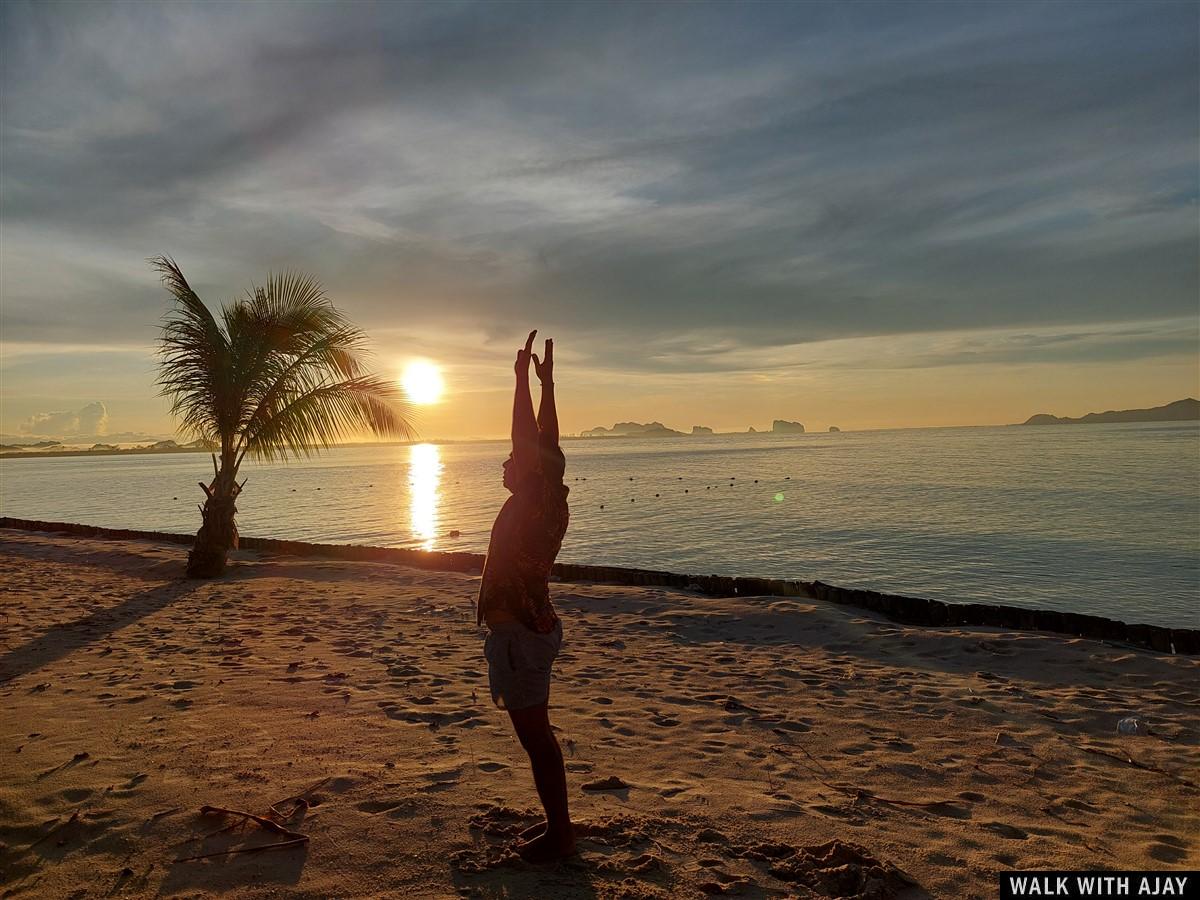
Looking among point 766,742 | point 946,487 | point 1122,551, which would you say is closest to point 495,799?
point 766,742

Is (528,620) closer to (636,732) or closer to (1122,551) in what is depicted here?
(636,732)

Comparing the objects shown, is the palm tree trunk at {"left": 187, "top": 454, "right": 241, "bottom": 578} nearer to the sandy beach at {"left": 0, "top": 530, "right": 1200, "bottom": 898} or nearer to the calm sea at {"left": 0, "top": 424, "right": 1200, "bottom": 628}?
the sandy beach at {"left": 0, "top": 530, "right": 1200, "bottom": 898}

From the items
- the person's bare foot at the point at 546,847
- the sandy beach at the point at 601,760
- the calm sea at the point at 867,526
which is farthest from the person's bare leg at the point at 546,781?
the calm sea at the point at 867,526

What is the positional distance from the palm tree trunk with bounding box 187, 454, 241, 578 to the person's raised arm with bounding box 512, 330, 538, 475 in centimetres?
1332

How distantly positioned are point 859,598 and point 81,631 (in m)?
11.9

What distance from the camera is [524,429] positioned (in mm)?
3668

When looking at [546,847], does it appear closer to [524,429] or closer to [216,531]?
[524,429]

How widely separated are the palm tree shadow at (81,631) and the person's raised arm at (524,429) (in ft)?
23.3

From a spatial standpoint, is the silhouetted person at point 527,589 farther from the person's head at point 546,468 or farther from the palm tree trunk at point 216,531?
the palm tree trunk at point 216,531

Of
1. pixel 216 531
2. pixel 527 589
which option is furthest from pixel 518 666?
pixel 216 531

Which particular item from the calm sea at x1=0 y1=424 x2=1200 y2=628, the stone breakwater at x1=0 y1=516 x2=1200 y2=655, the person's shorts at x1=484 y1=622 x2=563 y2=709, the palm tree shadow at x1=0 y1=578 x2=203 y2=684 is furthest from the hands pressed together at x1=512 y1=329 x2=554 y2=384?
the calm sea at x1=0 y1=424 x2=1200 y2=628

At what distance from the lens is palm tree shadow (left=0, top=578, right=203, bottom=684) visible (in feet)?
26.2

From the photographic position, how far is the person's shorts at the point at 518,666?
12.0 ft

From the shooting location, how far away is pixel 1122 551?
24.3 m
